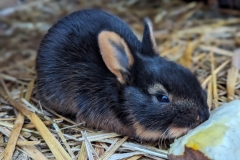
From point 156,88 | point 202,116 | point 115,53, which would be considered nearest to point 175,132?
point 202,116

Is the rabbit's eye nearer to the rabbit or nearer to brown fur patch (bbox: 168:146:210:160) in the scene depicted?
the rabbit

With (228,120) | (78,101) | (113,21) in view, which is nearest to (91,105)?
(78,101)

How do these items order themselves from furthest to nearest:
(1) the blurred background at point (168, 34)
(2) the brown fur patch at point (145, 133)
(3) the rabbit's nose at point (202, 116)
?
(1) the blurred background at point (168, 34) < (2) the brown fur patch at point (145, 133) < (3) the rabbit's nose at point (202, 116)

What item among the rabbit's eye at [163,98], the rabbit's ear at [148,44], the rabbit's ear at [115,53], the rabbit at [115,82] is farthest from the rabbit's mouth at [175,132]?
the rabbit's ear at [148,44]

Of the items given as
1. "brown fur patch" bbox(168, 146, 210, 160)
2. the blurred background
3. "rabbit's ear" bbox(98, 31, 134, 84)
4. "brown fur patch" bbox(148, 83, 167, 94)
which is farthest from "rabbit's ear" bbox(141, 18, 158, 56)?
"brown fur patch" bbox(168, 146, 210, 160)

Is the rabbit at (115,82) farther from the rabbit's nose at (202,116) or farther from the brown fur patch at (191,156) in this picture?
the brown fur patch at (191,156)

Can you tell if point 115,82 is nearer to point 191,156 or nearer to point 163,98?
point 163,98

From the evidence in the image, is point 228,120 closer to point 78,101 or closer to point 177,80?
point 177,80
